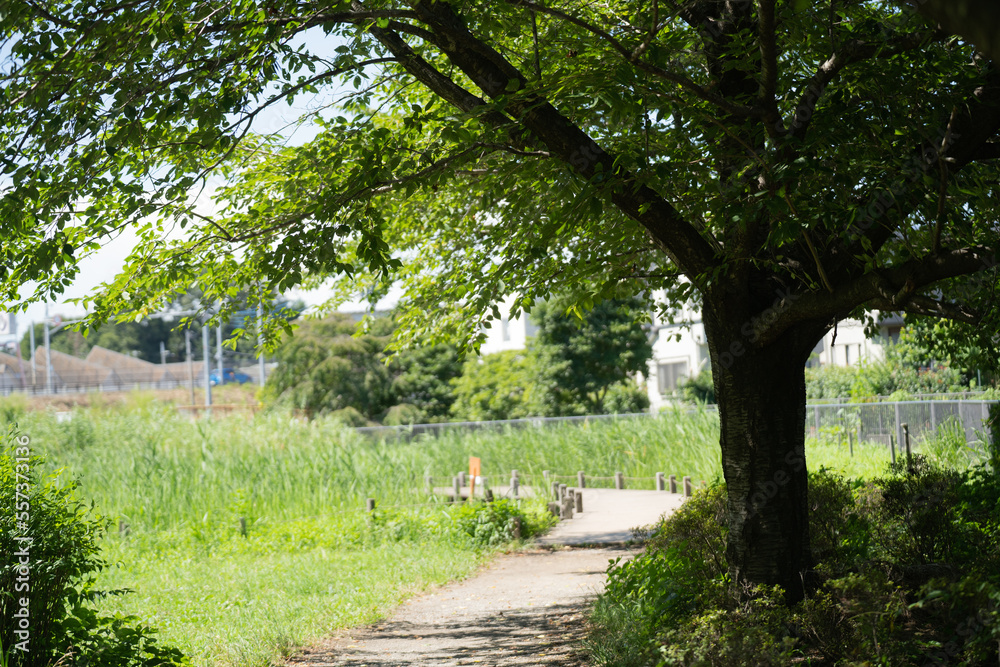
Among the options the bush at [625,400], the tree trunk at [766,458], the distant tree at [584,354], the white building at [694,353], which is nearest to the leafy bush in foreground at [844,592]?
the tree trunk at [766,458]

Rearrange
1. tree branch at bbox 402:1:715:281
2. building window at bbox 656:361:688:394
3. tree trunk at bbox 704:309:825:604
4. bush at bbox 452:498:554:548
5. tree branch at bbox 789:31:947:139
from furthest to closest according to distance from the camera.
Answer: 1. building window at bbox 656:361:688:394
2. bush at bbox 452:498:554:548
3. tree trunk at bbox 704:309:825:604
4. tree branch at bbox 402:1:715:281
5. tree branch at bbox 789:31:947:139

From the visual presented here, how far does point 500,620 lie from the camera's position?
28.1 feet

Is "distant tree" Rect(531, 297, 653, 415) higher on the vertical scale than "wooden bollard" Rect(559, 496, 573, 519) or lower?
higher

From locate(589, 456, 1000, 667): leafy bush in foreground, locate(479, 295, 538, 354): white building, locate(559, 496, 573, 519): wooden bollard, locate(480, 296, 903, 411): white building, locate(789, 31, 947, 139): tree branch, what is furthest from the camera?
locate(479, 295, 538, 354): white building

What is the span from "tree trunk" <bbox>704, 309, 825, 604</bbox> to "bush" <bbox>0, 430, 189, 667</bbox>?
4047 millimetres

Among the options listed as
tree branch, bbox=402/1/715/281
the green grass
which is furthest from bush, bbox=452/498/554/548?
tree branch, bbox=402/1/715/281

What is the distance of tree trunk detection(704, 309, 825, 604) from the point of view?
230 inches

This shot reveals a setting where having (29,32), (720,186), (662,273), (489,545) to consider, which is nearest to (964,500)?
(662,273)

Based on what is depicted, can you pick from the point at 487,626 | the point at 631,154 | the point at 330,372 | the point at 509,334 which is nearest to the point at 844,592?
the point at 631,154

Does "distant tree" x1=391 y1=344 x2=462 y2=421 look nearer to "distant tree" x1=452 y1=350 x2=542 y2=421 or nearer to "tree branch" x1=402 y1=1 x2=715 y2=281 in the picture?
"distant tree" x1=452 y1=350 x2=542 y2=421

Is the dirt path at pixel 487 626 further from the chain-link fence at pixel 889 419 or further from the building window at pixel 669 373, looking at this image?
the building window at pixel 669 373

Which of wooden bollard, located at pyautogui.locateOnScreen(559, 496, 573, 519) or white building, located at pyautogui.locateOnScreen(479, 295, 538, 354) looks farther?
white building, located at pyautogui.locateOnScreen(479, 295, 538, 354)

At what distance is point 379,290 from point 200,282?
3.59 m

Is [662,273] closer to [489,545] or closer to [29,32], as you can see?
[29,32]
